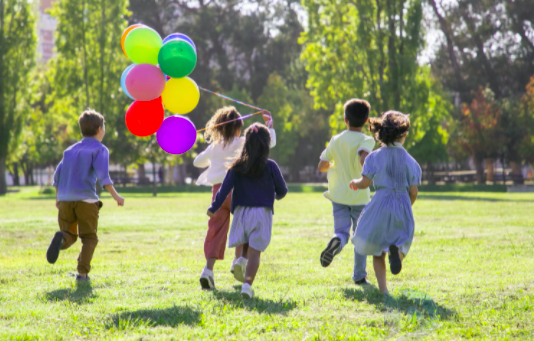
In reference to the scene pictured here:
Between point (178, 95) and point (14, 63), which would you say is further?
point (14, 63)

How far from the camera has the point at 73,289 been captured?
17.9ft

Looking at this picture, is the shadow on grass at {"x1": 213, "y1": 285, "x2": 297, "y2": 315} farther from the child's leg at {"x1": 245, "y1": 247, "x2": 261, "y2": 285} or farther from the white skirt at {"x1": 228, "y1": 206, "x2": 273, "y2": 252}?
the white skirt at {"x1": 228, "y1": 206, "x2": 273, "y2": 252}

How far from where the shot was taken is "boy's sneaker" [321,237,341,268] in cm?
556

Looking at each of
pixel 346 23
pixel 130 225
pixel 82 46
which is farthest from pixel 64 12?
pixel 130 225

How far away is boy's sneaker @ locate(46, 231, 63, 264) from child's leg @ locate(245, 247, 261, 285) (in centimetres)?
198

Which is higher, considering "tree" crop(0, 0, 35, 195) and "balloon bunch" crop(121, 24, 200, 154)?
"tree" crop(0, 0, 35, 195)

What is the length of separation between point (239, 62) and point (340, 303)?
42.0 m

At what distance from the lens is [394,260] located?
4.79 m

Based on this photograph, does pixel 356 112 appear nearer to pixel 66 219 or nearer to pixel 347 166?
pixel 347 166

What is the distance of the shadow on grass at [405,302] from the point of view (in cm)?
431

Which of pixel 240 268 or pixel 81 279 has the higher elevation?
pixel 240 268

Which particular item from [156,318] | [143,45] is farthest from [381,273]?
[143,45]

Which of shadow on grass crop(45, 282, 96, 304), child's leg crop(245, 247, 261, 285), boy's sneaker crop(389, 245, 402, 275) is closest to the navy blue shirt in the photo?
child's leg crop(245, 247, 261, 285)

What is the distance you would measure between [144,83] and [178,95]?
0.44 m
